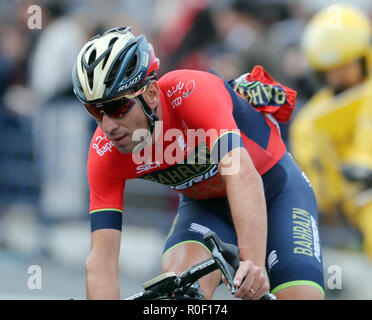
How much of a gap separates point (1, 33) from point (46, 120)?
93.5 inches

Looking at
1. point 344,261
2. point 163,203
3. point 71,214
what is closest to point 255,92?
point 344,261

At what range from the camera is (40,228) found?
33.9ft

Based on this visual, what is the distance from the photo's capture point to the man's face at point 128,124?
184 inches

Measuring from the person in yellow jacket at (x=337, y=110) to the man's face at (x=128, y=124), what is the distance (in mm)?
3224

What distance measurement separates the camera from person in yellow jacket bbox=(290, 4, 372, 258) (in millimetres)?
7715

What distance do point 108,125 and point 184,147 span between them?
605 mm

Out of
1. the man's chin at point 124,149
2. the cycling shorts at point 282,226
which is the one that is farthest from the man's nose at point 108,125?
the cycling shorts at point 282,226

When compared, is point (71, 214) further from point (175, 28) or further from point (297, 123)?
point (297, 123)

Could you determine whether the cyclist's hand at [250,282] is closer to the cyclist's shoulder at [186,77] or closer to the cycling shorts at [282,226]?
the cycling shorts at [282,226]

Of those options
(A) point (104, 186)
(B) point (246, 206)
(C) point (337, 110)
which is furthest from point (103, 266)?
(C) point (337, 110)

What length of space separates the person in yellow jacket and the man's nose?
3.46 meters

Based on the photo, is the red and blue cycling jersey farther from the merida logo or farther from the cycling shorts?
the cycling shorts

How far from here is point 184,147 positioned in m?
5.07
